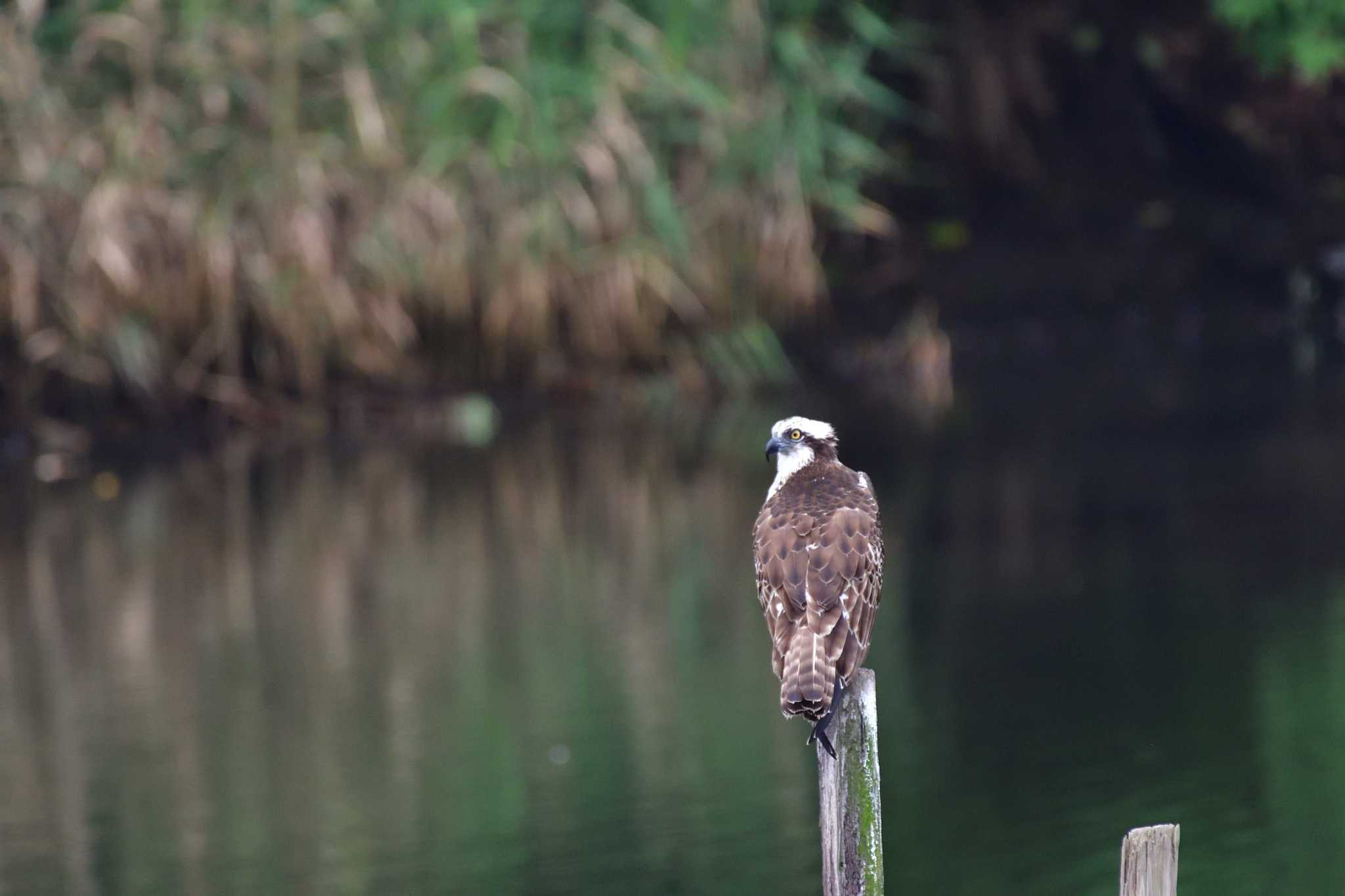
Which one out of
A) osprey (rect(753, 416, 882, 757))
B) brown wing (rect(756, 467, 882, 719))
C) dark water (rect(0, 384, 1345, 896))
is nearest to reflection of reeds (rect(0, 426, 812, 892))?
dark water (rect(0, 384, 1345, 896))

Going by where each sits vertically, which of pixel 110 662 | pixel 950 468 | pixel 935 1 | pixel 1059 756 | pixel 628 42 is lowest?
pixel 1059 756

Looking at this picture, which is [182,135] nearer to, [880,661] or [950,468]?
[950,468]

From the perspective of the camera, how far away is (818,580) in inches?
225

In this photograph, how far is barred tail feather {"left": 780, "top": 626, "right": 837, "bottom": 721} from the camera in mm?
5188

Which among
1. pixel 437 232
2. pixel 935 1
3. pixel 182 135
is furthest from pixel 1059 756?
pixel 935 1

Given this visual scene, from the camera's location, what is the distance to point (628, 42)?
59.9 ft

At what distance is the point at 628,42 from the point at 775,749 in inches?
377

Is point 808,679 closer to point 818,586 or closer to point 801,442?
point 818,586

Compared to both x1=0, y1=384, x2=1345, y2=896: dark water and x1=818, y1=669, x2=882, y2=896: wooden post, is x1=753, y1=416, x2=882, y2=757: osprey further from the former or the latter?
x1=0, y1=384, x2=1345, y2=896: dark water

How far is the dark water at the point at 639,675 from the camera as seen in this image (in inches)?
341

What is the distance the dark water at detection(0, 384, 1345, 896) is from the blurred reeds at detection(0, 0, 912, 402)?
1315mm

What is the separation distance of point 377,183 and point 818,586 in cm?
1249

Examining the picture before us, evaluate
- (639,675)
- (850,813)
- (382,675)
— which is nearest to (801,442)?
(850,813)

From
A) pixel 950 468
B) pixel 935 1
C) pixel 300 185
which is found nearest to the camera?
pixel 950 468
